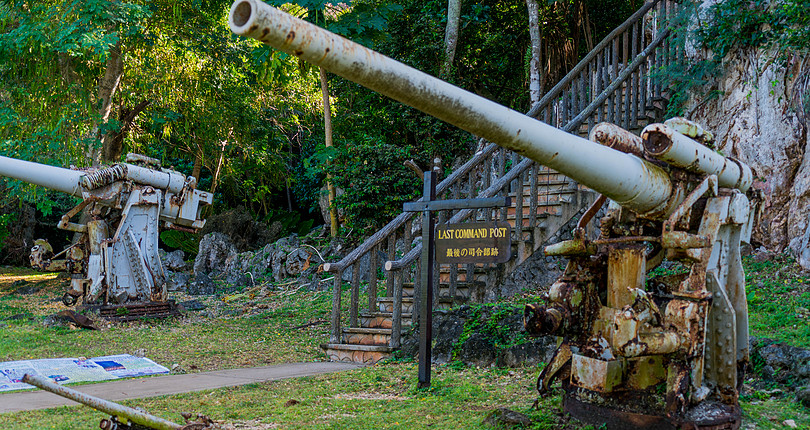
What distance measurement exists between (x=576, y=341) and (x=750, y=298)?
13.0 feet

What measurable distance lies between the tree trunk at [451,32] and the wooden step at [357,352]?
7.39m

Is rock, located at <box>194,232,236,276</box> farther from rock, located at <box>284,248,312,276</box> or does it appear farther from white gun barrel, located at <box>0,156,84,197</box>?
white gun barrel, located at <box>0,156,84,197</box>

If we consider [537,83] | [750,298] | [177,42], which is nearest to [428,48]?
[537,83]

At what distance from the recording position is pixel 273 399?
207 inches

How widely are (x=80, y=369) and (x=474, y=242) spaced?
13.1 feet

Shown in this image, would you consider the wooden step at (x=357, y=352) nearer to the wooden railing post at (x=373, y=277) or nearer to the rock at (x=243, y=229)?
the wooden railing post at (x=373, y=277)

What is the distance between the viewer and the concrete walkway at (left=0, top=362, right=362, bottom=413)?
491cm

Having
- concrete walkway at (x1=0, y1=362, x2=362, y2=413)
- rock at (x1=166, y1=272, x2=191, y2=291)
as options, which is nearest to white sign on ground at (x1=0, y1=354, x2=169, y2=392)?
concrete walkway at (x1=0, y1=362, x2=362, y2=413)

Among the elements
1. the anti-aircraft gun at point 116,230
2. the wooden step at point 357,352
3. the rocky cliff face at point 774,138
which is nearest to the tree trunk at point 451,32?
the rocky cliff face at point 774,138

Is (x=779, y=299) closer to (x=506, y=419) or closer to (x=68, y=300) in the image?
(x=506, y=419)

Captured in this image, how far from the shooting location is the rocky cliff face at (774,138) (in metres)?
8.28

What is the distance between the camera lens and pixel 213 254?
16047mm

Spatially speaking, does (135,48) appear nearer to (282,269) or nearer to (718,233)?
(282,269)

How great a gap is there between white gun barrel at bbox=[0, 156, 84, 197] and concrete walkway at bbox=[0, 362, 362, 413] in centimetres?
504
